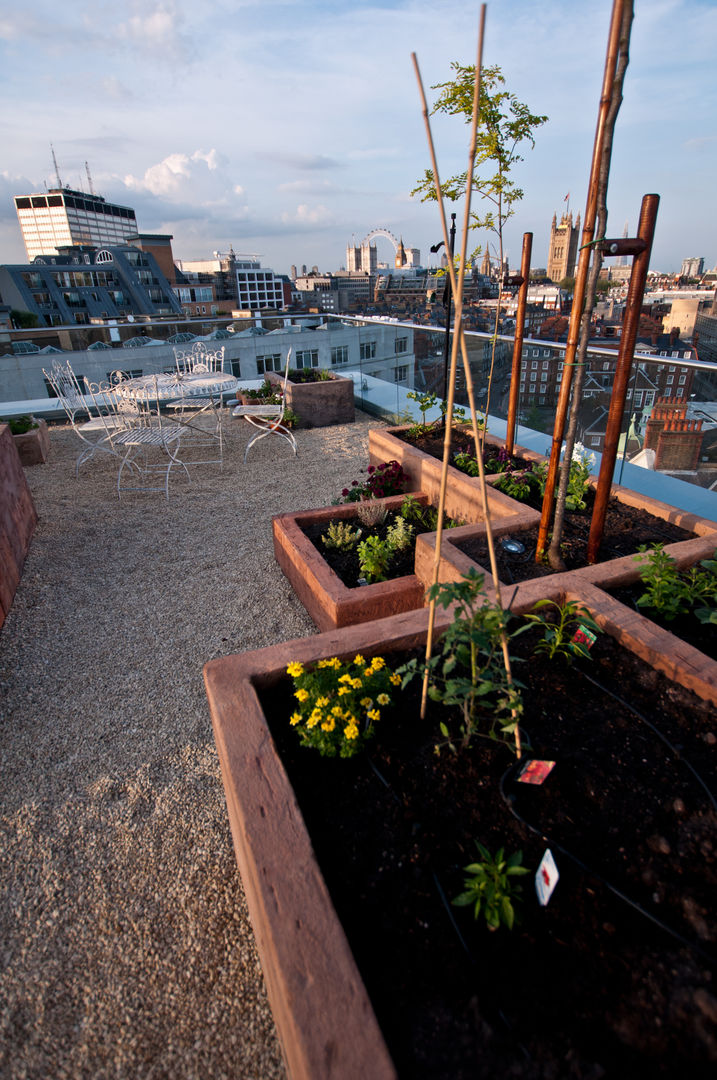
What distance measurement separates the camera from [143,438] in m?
4.36

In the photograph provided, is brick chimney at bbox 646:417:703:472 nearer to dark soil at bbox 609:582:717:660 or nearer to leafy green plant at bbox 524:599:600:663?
dark soil at bbox 609:582:717:660

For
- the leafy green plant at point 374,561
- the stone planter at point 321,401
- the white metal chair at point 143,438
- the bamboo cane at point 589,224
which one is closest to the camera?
the bamboo cane at point 589,224

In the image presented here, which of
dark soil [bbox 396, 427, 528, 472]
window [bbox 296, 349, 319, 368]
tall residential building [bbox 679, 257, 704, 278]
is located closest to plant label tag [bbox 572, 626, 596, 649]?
dark soil [bbox 396, 427, 528, 472]

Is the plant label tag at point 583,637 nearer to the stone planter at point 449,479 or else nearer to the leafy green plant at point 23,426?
the stone planter at point 449,479

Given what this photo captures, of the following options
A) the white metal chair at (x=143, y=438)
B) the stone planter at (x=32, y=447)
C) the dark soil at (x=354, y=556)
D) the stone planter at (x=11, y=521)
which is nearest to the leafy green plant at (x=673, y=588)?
the dark soil at (x=354, y=556)

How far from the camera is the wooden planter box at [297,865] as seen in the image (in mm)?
880

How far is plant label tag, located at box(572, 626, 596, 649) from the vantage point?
1729 mm

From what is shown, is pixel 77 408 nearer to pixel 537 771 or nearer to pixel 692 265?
pixel 537 771

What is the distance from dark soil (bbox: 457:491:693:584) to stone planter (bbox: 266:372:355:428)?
401cm

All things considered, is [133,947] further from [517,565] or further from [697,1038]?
[517,565]

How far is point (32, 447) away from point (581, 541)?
5314 millimetres

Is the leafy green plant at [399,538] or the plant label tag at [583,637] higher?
the plant label tag at [583,637]

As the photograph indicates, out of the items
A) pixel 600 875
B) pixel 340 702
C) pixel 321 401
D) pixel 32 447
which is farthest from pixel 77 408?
pixel 600 875

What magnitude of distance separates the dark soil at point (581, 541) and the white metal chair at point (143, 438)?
3061 mm
